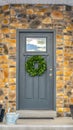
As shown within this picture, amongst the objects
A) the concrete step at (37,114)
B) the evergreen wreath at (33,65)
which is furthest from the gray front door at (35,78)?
the concrete step at (37,114)

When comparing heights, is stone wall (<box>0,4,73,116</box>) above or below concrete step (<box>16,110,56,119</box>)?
above

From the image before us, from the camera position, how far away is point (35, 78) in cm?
977

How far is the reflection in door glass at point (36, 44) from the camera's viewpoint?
976cm

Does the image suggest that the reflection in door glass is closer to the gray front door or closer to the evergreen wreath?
the gray front door

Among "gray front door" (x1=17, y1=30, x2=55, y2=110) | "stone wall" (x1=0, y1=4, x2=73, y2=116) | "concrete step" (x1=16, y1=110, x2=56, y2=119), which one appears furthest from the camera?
"gray front door" (x1=17, y1=30, x2=55, y2=110)

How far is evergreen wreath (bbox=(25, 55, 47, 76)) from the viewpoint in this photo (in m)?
9.63

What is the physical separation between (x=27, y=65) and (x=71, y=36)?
1.45 m

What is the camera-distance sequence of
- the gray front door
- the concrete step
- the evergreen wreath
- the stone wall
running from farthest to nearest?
1. the gray front door
2. the evergreen wreath
3. the stone wall
4. the concrete step

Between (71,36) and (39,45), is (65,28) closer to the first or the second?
(71,36)

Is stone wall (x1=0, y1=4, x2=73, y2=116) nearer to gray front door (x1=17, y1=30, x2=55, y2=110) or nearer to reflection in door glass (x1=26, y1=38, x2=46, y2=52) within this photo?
gray front door (x1=17, y1=30, x2=55, y2=110)

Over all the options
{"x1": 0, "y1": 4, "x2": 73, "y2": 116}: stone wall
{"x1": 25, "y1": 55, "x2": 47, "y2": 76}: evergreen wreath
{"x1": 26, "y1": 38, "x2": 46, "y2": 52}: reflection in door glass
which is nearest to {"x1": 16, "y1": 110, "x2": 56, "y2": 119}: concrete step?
{"x1": 0, "y1": 4, "x2": 73, "y2": 116}: stone wall

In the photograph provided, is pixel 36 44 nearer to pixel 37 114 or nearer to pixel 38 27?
pixel 38 27

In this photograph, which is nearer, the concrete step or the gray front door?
the concrete step

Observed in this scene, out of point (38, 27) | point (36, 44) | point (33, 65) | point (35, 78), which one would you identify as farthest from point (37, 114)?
point (38, 27)
